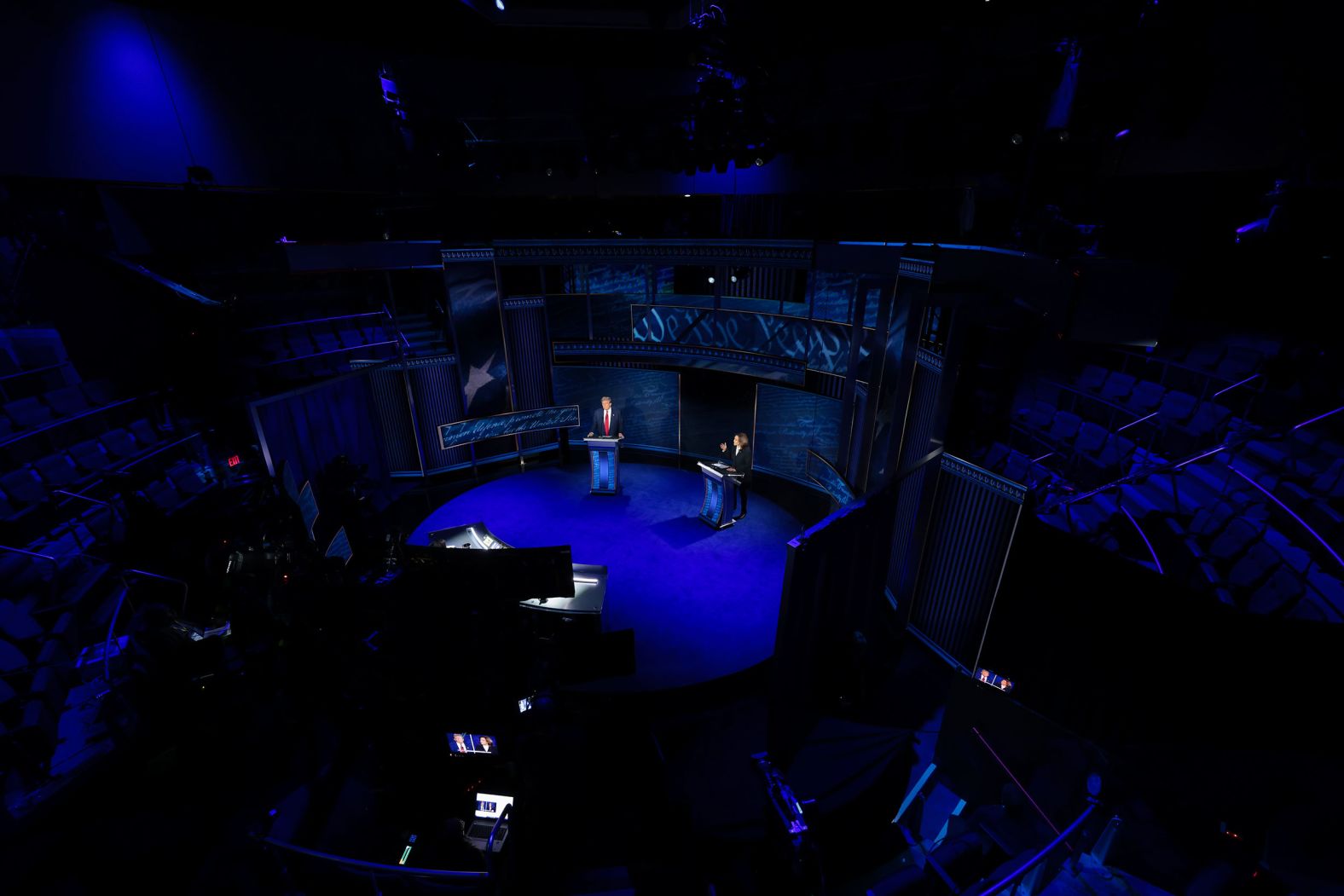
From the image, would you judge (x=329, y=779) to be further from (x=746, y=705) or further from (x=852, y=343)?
(x=852, y=343)

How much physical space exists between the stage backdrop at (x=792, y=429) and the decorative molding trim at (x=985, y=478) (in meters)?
4.74

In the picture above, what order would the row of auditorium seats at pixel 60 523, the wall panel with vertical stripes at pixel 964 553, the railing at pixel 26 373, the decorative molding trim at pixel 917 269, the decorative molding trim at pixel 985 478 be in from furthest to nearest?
1. the railing at pixel 26 373
2. the decorative molding trim at pixel 917 269
3. the wall panel with vertical stripes at pixel 964 553
4. the decorative molding trim at pixel 985 478
5. the row of auditorium seats at pixel 60 523

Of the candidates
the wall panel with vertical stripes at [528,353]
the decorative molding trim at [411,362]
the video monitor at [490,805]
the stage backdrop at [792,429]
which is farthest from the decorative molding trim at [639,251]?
the video monitor at [490,805]

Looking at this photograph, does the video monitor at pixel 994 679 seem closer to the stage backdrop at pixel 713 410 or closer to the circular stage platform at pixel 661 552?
the circular stage platform at pixel 661 552

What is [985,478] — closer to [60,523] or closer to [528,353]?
[528,353]

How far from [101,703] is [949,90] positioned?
13.4m

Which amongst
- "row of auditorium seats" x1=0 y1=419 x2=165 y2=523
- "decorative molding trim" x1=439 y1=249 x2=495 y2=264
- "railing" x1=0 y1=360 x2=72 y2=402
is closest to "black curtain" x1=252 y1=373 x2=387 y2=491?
"row of auditorium seats" x1=0 y1=419 x2=165 y2=523

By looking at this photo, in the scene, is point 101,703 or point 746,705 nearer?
point 101,703

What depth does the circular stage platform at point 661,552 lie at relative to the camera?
7.36 metres

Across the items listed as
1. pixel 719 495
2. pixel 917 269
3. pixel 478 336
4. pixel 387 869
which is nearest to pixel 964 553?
pixel 917 269

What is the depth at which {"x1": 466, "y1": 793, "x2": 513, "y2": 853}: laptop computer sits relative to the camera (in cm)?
454

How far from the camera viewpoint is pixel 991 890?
358 cm

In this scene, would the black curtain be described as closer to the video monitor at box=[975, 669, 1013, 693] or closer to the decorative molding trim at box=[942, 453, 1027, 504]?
the decorative molding trim at box=[942, 453, 1027, 504]

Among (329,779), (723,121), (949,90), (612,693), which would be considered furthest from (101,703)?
(949,90)
